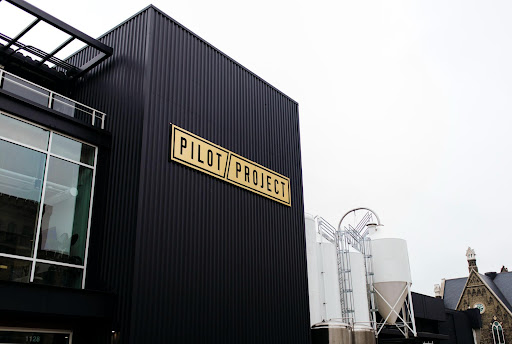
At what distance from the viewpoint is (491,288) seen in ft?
189

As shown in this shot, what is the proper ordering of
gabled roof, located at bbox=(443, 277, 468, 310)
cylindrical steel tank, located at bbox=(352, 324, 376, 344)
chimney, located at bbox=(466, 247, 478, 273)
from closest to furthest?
1. cylindrical steel tank, located at bbox=(352, 324, 376, 344)
2. gabled roof, located at bbox=(443, 277, 468, 310)
3. chimney, located at bbox=(466, 247, 478, 273)

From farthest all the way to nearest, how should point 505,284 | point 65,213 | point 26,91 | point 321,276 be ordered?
point 505,284 → point 321,276 → point 26,91 → point 65,213

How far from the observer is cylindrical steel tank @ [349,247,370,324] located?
853 inches

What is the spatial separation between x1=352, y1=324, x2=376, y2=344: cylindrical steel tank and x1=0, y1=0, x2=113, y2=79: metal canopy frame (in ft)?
49.3

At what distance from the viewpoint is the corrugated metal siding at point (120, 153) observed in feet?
40.6

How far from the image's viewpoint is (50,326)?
1167 cm

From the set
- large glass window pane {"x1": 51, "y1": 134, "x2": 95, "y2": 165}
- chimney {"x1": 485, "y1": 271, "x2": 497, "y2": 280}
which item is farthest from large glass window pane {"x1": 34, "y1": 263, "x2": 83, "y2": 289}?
chimney {"x1": 485, "y1": 271, "x2": 497, "y2": 280}

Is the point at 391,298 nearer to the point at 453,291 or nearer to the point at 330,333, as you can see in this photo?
the point at 330,333

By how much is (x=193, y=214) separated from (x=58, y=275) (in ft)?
13.6

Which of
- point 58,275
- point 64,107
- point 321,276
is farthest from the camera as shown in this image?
point 321,276

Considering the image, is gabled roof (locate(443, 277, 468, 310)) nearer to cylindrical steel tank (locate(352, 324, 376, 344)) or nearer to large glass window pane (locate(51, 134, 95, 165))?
cylindrical steel tank (locate(352, 324, 376, 344))

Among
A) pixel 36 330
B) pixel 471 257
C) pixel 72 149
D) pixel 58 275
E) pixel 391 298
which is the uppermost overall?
pixel 471 257

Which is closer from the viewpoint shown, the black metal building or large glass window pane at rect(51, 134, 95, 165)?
the black metal building

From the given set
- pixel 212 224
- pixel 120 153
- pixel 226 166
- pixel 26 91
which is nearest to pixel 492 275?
pixel 226 166
